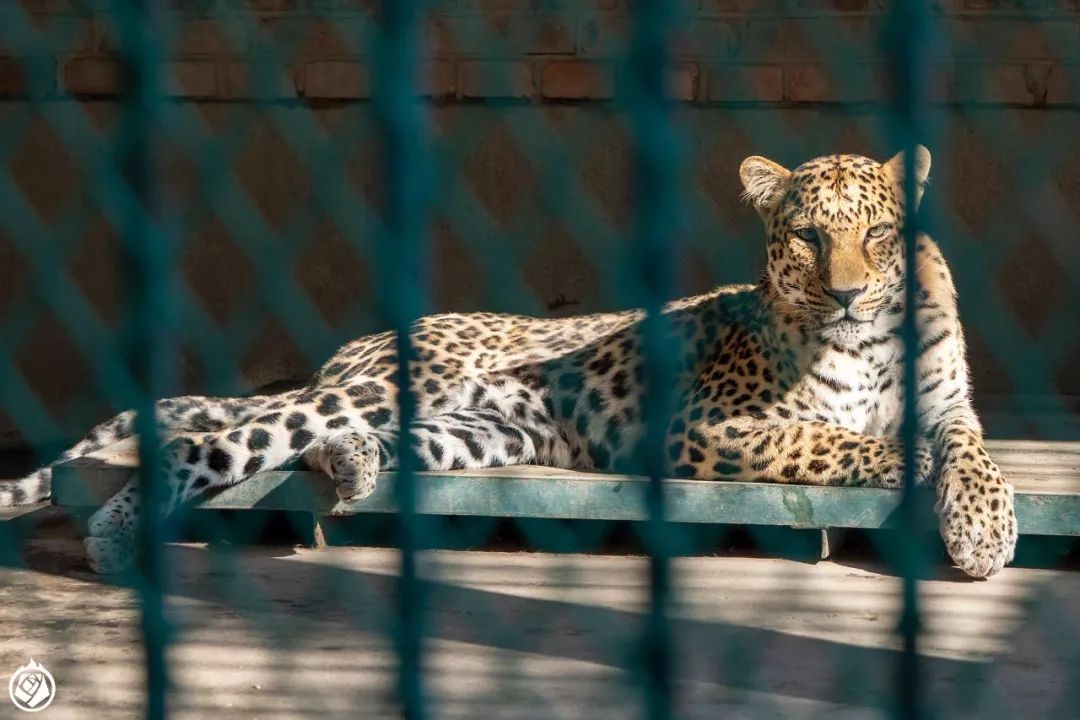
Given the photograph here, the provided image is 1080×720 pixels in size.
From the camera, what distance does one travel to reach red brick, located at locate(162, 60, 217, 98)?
7.14 m

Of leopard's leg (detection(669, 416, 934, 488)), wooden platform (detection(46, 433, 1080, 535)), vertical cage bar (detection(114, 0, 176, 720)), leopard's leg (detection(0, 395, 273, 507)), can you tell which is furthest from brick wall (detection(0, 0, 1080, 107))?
vertical cage bar (detection(114, 0, 176, 720))

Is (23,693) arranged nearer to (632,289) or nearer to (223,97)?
(632,289)

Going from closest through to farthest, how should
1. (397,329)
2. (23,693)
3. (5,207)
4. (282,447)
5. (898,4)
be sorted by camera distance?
1. (898,4)
2. (397,329)
3. (23,693)
4. (282,447)
5. (5,207)

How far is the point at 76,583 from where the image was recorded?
5137 mm

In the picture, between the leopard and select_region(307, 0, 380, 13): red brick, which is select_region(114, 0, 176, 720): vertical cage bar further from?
select_region(307, 0, 380, 13): red brick

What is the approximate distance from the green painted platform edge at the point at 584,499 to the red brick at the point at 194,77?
2.16 m

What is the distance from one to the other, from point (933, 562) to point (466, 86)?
9.69 feet

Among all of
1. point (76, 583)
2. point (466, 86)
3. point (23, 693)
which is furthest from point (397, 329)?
point (466, 86)

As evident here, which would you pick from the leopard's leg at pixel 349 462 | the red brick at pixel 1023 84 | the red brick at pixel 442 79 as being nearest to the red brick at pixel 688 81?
the red brick at pixel 442 79

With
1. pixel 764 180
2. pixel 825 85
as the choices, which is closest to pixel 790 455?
pixel 764 180

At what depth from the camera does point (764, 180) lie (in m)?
5.69

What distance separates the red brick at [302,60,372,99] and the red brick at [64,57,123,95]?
31.8 inches

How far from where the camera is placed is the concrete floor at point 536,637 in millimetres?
3848

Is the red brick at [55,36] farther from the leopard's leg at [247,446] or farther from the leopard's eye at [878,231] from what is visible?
the leopard's eye at [878,231]
